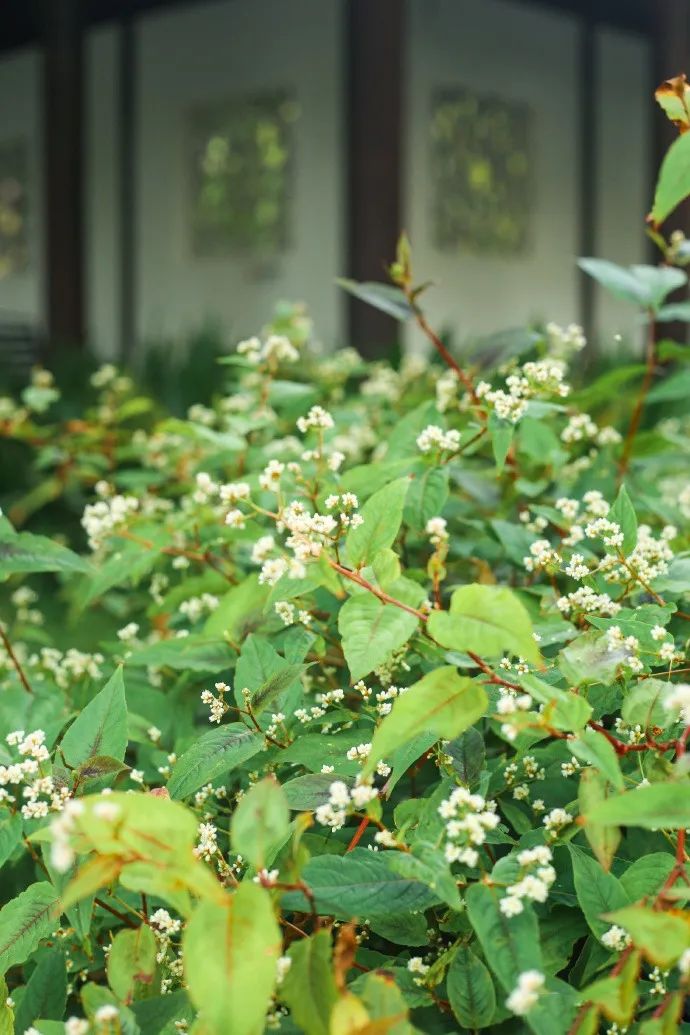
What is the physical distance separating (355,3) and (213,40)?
3905 millimetres

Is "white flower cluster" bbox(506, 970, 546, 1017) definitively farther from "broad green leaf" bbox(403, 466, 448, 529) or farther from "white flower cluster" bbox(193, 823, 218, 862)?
"broad green leaf" bbox(403, 466, 448, 529)

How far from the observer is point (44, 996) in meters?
0.81

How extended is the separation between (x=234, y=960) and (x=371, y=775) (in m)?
0.15

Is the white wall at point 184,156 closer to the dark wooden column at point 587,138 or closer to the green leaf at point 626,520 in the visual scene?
the dark wooden column at point 587,138

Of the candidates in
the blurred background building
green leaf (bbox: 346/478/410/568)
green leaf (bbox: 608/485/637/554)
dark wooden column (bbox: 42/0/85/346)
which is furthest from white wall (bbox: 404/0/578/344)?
green leaf (bbox: 346/478/410/568)

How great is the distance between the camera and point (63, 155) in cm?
670

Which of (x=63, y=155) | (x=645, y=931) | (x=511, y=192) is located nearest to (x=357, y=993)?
(x=645, y=931)

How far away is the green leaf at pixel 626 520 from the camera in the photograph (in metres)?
0.91

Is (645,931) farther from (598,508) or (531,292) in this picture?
(531,292)

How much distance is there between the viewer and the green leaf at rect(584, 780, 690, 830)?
0.61 metres

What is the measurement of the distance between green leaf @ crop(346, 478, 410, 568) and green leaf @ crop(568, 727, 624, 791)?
7.5 inches

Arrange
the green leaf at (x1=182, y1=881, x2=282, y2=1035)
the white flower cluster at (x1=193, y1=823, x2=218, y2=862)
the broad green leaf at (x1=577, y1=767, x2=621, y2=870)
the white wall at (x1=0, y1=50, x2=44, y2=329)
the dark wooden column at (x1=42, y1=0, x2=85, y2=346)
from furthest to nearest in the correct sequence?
the white wall at (x1=0, y1=50, x2=44, y2=329) < the dark wooden column at (x1=42, y1=0, x2=85, y2=346) < the white flower cluster at (x1=193, y1=823, x2=218, y2=862) < the broad green leaf at (x1=577, y1=767, x2=621, y2=870) < the green leaf at (x1=182, y1=881, x2=282, y2=1035)

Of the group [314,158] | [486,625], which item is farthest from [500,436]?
[314,158]

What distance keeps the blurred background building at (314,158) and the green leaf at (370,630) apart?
651 centimetres
